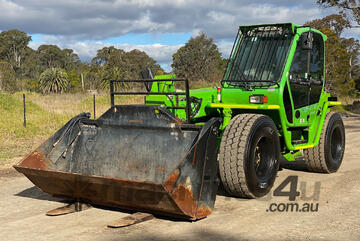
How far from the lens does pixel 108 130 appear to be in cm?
578

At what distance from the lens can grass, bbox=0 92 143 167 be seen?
11.2 m

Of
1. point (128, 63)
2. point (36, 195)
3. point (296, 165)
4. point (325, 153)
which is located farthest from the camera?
point (128, 63)

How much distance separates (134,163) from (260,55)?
8.84 ft

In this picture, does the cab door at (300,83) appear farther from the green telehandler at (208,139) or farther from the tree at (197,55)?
the tree at (197,55)

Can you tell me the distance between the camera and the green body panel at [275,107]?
6.20 m

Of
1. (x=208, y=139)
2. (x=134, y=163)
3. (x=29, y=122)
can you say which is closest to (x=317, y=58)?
(x=208, y=139)

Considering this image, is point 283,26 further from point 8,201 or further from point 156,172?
point 8,201

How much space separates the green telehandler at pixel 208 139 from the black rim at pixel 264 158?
0.04 ft

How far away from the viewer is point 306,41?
6465 mm

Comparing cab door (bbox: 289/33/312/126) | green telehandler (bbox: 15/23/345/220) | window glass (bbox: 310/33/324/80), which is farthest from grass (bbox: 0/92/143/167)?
window glass (bbox: 310/33/324/80)

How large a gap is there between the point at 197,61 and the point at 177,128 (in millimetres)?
34449

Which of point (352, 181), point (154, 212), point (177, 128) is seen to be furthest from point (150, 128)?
point (352, 181)

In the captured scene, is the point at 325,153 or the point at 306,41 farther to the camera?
the point at 325,153

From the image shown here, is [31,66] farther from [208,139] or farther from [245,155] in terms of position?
[208,139]
